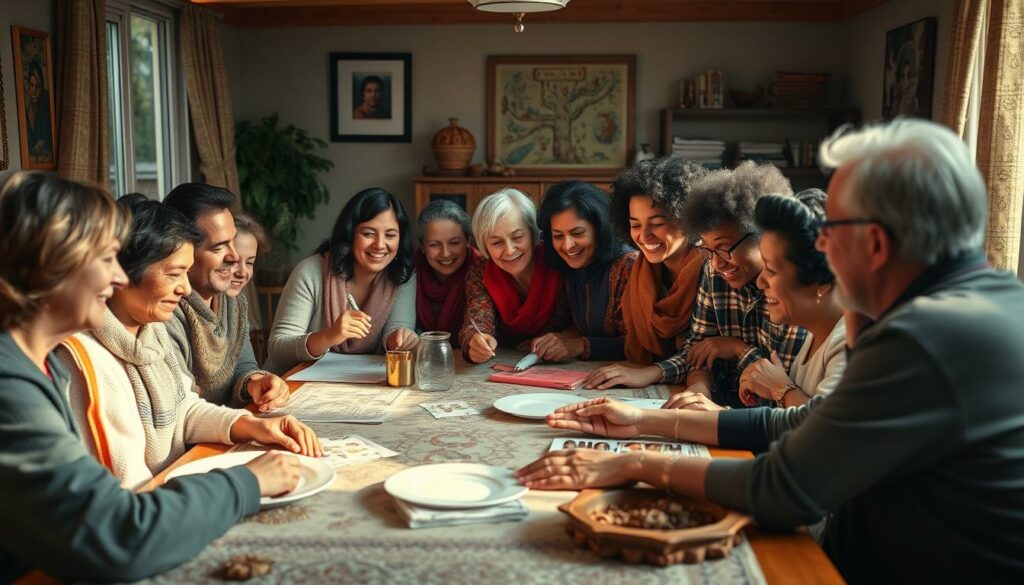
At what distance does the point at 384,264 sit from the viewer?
3.22 metres

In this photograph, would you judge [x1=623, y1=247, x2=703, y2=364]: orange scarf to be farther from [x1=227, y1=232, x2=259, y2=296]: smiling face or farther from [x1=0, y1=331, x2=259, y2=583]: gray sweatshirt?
[x1=0, y1=331, x2=259, y2=583]: gray sweatshirt

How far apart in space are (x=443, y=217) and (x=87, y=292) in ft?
6.67

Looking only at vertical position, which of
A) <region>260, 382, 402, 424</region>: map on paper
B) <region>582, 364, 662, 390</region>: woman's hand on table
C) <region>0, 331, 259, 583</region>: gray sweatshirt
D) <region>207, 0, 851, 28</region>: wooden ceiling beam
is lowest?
<region>260, 382, 402, 424</region>: map on paper

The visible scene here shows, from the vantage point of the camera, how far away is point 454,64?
22.6ft

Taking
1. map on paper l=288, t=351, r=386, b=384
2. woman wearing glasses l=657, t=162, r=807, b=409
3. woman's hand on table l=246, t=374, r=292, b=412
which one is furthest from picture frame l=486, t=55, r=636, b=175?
woman's hand on table l=246, t=374, r=292, b=412

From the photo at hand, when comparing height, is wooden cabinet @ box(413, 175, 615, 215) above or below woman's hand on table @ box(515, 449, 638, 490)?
above

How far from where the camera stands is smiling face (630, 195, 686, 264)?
291 centimetres

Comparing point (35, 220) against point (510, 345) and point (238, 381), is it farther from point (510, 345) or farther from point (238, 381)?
point (510, 345)

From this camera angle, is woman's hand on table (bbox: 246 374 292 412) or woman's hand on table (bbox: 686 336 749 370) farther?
woman's hand on table (bbox: 686 336 749 370)

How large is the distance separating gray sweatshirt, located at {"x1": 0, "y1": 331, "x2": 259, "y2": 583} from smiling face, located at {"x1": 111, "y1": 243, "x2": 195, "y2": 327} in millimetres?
692

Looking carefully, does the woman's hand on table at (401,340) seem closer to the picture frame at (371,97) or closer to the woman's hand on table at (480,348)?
the woman's hand on table at (480,348)

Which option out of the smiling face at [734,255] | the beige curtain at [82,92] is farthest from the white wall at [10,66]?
the smiling face at [734,255]

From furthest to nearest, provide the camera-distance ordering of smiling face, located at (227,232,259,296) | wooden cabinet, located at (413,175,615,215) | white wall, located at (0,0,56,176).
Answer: wooden cabinet, located at (413,175,615,215) → white wall, located at (0,0,56,176) → smiling face, located at (227,232,259,296)

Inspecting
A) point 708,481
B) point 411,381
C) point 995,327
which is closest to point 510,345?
point 411,381
